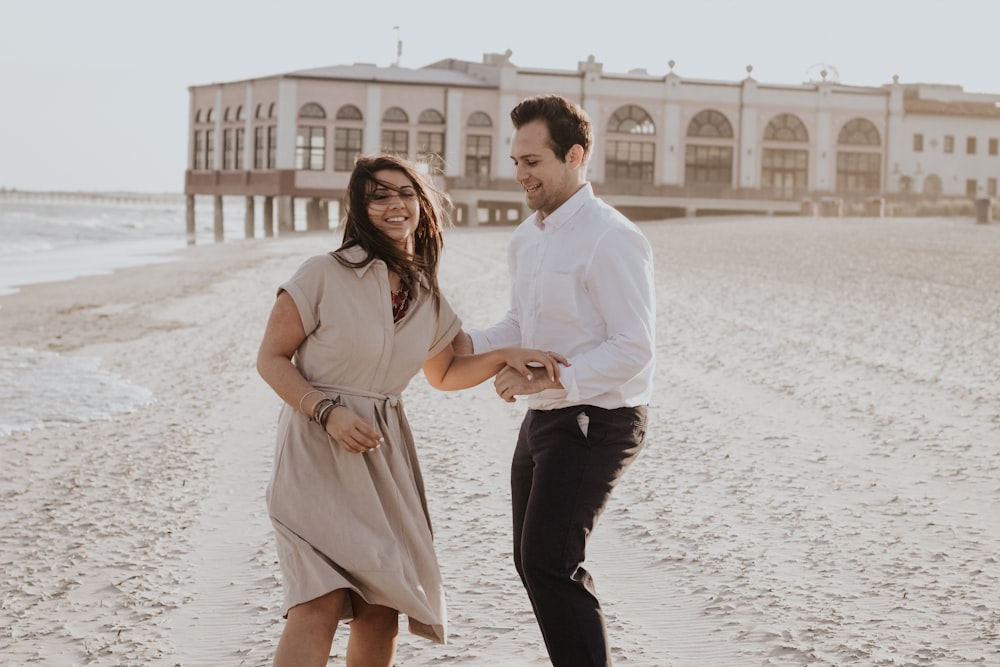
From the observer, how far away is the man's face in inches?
127

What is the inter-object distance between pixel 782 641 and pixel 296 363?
205 centimetres

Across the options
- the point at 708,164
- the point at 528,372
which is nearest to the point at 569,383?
the point at 528,372

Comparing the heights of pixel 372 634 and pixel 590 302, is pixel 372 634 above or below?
below

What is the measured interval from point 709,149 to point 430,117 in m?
13.2

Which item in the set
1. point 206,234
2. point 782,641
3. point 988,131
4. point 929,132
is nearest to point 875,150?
point 929,132

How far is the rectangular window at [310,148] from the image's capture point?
5297 cm

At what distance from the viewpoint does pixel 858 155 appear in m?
58.1

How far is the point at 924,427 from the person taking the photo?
26.0ft

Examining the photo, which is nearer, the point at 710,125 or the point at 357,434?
the point at 357,434

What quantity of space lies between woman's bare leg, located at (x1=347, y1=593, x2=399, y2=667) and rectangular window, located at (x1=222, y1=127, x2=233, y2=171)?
5683 cm

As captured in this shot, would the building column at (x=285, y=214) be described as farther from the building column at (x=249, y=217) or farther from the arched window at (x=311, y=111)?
the building column at (x=249, y=217)

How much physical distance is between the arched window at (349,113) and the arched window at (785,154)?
18822 mm

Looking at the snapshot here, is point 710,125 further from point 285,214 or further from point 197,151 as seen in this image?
point 197,151

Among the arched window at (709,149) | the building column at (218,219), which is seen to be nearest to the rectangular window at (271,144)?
the building column at (218,219)
